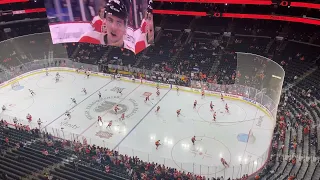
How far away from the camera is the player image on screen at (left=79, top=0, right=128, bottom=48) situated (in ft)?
75.4

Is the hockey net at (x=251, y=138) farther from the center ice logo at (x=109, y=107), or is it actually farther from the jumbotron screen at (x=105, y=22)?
the jumbotron screen at (x=105, y=22)

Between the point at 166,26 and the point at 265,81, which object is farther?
the point at 166,26

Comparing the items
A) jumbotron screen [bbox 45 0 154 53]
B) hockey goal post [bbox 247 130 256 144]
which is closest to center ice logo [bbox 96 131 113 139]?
jumbotron screen [bbox 45 0 154 53]

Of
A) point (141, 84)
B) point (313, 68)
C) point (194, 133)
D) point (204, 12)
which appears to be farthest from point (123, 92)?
point (313, 68)

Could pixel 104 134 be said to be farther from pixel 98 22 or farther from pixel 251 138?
pixel 251 138

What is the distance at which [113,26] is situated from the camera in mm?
24062

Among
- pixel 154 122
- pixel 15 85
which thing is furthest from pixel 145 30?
pixel 15 85

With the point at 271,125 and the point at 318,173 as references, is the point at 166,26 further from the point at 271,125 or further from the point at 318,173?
the point at 318,173

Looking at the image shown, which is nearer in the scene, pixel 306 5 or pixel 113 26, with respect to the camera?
pixel 113 26

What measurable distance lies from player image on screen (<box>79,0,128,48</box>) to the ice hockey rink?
194 inches

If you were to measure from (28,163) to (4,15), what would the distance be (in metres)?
25.6

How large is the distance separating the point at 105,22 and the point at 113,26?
1.05m

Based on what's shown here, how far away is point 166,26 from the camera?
36.5 meters

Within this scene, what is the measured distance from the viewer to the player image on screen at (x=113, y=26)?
23.0 m
